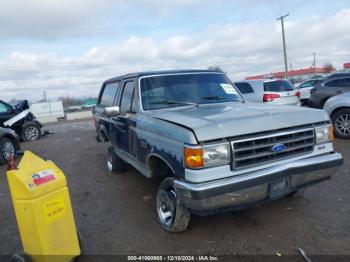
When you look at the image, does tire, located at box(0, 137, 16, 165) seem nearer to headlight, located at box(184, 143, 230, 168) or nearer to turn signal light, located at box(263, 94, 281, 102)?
headlight, located at box(184, 143, 230, 168)

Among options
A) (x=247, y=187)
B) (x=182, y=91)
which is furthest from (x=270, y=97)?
(x=247, y=187)

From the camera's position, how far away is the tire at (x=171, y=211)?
147 inches

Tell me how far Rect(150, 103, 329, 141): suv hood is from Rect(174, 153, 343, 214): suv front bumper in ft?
1.49

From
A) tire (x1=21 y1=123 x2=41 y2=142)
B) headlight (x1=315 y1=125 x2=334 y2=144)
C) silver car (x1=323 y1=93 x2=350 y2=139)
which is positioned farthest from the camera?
tire (x1=21 y1=123 x2=41 y2=142)

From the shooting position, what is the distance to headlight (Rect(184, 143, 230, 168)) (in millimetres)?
3203

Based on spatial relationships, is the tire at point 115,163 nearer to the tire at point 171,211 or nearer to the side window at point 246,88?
the tire at point 171,211

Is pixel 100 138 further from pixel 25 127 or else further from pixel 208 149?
pixel 25 127

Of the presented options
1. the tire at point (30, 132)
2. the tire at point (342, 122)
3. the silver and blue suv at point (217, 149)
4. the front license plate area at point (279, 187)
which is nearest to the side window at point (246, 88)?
the tire at point (342, 122)

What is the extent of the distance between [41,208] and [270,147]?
2414 mm

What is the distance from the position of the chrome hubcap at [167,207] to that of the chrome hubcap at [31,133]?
40.4ft

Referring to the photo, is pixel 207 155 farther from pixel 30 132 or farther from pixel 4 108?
pixel 30 132

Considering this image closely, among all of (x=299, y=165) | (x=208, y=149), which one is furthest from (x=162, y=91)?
(x=299, y=165)

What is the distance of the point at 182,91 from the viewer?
485cm

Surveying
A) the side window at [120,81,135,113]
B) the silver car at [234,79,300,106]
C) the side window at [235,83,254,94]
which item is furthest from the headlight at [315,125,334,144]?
the side window at [235,83,254,94]
